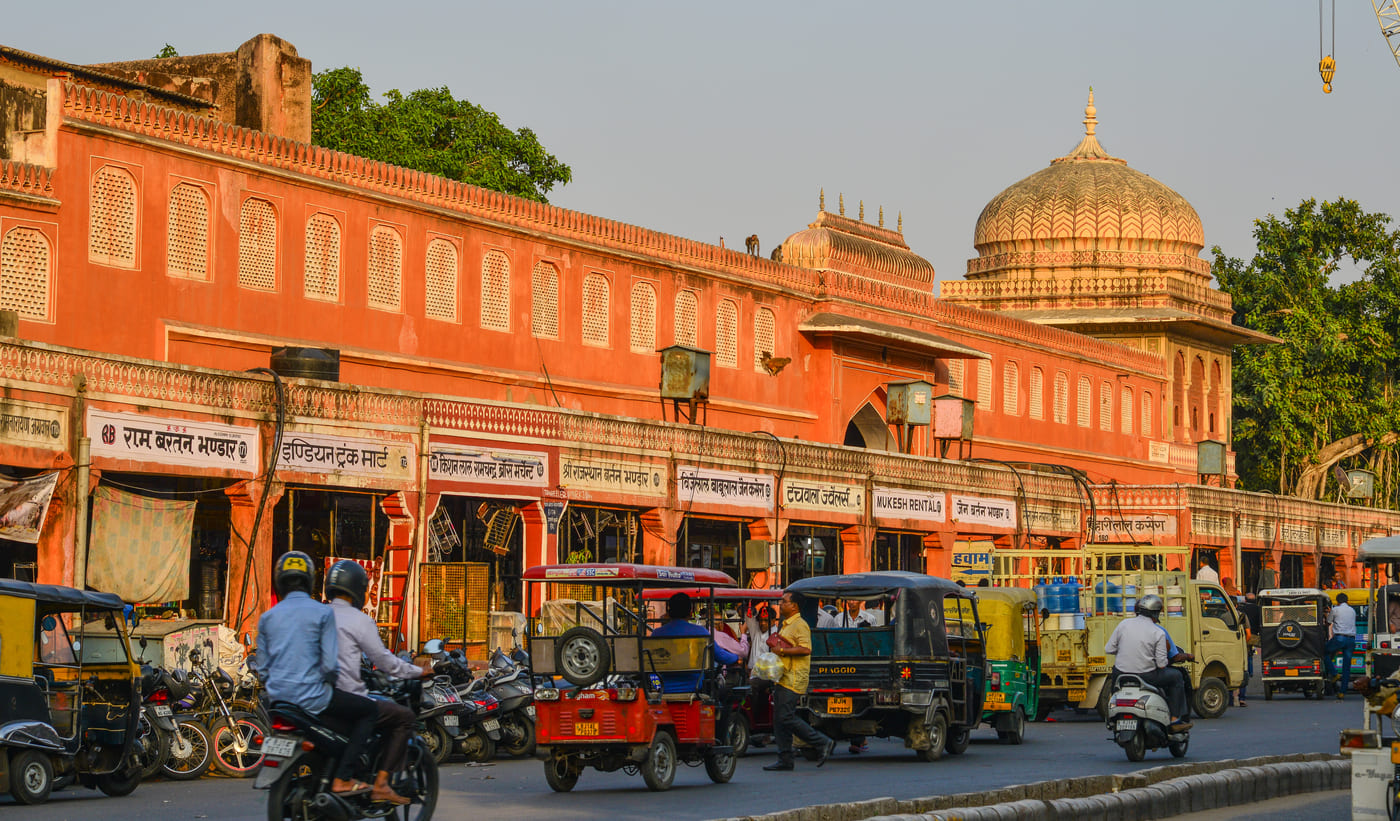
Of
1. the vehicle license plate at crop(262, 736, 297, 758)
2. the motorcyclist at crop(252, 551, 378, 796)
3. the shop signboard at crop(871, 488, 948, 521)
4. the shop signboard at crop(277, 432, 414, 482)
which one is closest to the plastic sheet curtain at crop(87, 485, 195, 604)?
the shop signboard at crop(277, 432, 414, 482)

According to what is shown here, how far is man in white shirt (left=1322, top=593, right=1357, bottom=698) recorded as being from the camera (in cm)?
2833

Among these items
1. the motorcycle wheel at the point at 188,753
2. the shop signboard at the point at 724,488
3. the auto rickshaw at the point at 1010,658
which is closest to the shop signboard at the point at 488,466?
the shop signboard at the point at 724,488

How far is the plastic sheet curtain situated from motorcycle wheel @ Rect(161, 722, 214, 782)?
217 inches

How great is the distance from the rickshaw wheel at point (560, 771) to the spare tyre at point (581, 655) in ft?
1.98

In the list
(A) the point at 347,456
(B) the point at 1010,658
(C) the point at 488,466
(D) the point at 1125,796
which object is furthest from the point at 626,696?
(C) the point at 488,466

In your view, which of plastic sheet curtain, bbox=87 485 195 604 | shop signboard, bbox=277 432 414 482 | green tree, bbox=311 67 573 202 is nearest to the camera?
plastic sheet curtain, bbox=87 485 195 604

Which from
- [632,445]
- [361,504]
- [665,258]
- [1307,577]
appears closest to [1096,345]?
Result: [1307,577]

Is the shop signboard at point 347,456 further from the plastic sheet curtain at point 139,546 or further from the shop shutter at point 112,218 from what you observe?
the shop shutter at point 112,218

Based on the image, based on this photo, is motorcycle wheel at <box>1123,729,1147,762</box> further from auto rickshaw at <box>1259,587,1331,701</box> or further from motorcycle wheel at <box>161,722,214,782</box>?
auto rickshaw at <box>1259,587,1331,701</box>

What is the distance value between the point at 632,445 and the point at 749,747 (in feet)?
30.8

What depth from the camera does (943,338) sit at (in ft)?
146

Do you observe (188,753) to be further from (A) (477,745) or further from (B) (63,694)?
(A) (477,745)

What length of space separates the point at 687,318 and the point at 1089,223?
25.0m

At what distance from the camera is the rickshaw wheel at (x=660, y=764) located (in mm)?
14453
